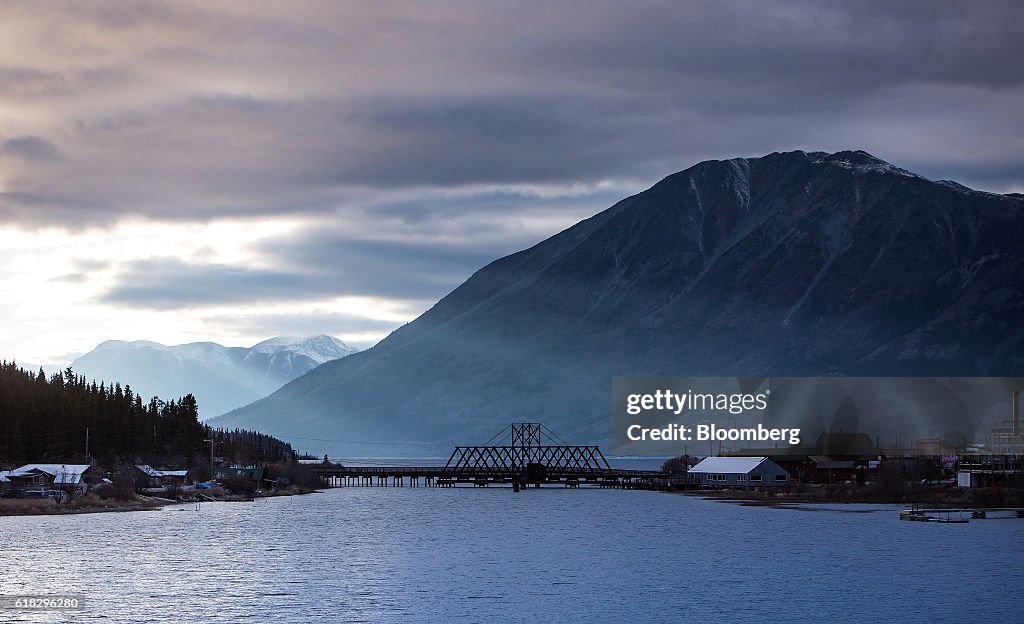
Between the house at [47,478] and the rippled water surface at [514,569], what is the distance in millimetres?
25534

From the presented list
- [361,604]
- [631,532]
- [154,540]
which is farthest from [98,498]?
[361,604]

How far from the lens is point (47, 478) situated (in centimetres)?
19175

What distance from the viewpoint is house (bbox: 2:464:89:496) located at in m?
188

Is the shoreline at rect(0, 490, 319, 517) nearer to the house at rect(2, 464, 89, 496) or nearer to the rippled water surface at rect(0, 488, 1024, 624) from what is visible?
the rippled water surface at rect(0, 488, 1024, 624)

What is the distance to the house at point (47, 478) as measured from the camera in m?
188

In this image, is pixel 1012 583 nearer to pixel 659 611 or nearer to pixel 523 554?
pixel 659 611

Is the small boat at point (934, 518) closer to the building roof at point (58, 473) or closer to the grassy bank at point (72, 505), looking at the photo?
the grassy bank at point (72, 505)

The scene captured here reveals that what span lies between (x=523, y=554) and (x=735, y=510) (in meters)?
76.2

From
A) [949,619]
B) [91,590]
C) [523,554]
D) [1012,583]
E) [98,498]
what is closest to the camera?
[949,619]

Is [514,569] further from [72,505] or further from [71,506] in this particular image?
[72,505]

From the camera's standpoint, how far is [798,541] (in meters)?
133

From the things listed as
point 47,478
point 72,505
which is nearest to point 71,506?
point 72,505

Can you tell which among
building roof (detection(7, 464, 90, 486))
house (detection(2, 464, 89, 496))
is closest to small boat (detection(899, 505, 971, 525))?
house (detection(2, 464, 89, 496))

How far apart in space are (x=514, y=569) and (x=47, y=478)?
109 meters
